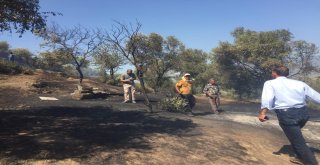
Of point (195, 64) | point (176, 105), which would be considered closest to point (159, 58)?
point (195, 64)

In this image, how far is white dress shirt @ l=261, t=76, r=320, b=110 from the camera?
6281mm

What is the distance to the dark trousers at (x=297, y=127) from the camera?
6246 mm

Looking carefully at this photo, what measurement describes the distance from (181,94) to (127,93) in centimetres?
311

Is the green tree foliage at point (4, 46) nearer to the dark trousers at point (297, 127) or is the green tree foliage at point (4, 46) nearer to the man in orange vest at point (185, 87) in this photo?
the man in orange vest at point (185, 87)

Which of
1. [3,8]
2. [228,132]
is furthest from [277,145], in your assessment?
[3,8]

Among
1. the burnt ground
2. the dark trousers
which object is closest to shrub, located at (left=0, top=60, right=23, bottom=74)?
the burnt ground

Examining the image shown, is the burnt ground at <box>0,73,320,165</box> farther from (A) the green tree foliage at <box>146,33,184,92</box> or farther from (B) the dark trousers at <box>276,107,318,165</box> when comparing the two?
(A) the green tree foliage at <box>146,33,184,92</box>

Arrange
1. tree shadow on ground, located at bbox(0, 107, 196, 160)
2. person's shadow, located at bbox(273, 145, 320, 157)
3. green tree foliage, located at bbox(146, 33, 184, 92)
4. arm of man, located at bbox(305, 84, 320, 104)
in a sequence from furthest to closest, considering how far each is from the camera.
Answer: green tree foliage, located at bbox(146, 33, 184, 92), person's shadow, located at bbox(273, 145, 320, 157), tree shadow on ground, located at bbox(0, 107, 196, 160), arm of man, located at bbox(305, 84, 320, 104)

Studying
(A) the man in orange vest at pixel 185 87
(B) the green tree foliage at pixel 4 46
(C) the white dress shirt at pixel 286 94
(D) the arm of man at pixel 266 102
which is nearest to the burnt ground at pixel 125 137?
(A) the man in orange vest at pixel 185 87

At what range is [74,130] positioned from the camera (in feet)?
27.4

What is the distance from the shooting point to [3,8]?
8414 millimetres

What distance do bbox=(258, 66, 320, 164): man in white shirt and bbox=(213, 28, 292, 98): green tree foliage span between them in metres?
19.2

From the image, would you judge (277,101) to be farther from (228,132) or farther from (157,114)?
(157,114)

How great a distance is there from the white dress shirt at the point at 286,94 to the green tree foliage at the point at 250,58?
753 inches
